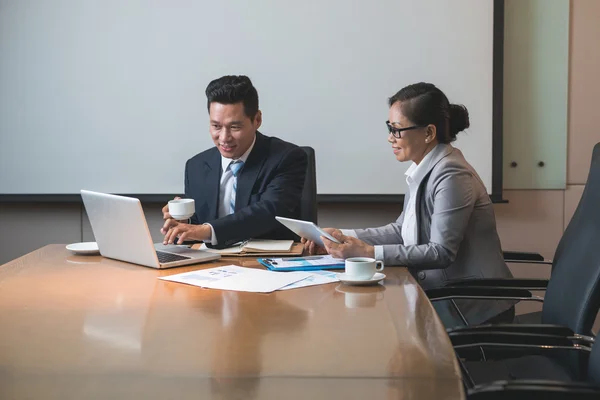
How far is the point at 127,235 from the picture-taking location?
233 cm

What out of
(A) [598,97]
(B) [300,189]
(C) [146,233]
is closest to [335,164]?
(B) [300,189]

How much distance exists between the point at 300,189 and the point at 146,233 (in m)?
0.99

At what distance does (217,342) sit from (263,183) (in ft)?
5.27

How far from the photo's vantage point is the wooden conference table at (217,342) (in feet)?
3.97

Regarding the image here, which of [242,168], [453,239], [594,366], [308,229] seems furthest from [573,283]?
[242,168]

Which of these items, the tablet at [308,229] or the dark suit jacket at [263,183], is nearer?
the tablet at [308,229]

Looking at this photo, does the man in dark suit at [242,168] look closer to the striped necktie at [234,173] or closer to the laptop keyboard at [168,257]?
the striped necktie at [234,173]

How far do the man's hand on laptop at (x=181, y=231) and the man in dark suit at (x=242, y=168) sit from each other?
0.28 meters

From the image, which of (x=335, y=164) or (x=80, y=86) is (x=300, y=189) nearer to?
(x=335, y=164)

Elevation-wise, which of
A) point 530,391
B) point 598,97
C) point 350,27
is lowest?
point 530,391

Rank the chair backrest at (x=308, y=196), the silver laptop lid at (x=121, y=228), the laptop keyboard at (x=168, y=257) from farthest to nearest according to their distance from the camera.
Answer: the chair backrest at (x=308, y=196)
the laptop keyboard at (x=168, y=257)
the silver laptop lid at (x=121, y=228)

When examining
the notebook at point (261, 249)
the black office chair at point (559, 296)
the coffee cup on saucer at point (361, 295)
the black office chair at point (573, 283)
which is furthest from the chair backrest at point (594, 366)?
the notebook at point (261, 249)

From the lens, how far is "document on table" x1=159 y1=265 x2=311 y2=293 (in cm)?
200

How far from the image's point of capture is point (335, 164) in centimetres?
389
